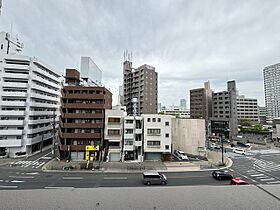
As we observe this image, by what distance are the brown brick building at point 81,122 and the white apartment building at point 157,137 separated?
842cm

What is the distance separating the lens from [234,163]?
1312 inches

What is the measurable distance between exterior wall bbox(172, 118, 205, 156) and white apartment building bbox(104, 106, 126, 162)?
12.7 meters

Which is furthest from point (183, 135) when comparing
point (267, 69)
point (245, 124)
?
point (267, 69)

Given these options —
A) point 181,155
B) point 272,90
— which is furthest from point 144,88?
point 272,90

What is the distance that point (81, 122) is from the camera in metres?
34.6

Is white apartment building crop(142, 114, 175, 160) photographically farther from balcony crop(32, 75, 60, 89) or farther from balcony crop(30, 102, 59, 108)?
balcony crop(32, 75, 60, 89)

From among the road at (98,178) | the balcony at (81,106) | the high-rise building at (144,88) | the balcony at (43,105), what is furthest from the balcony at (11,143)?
the high-rise building at (144,88)

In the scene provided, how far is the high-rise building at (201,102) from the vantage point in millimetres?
81438

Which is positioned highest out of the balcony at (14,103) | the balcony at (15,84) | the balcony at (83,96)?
the balcony at (15,84)

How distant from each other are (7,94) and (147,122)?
2960 centimetres

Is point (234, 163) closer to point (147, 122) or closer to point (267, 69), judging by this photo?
point (147, 122)

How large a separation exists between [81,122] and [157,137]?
14752mm

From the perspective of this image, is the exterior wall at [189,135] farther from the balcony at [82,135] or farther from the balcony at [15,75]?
the balcony at [15,75]

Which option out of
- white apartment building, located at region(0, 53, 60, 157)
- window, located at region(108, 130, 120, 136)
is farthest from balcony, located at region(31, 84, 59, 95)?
window, located at region(108, 130, 120, 136)
